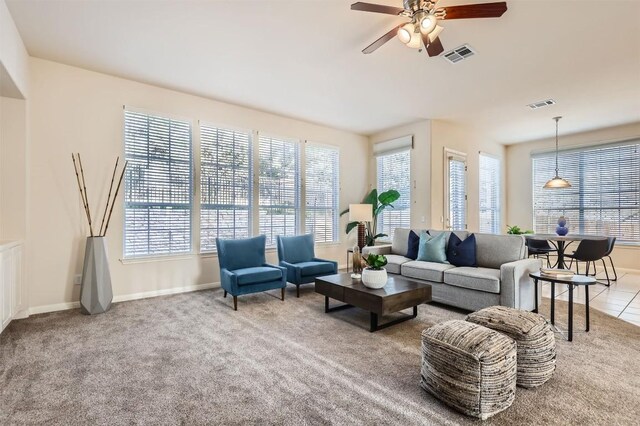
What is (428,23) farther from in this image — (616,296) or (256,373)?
(616,296)

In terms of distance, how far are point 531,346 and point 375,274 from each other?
1.51m

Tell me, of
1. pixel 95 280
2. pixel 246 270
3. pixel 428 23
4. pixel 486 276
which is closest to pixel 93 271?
pixel 95 280

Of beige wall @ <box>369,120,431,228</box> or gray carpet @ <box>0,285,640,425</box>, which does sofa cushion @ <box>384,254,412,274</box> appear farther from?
beige wall @ <box>369,120,431,228</box>

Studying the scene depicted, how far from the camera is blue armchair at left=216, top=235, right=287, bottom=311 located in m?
3.95

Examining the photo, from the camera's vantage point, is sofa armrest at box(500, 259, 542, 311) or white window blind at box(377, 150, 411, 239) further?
white window blind at box(377, 150, 411, 239)

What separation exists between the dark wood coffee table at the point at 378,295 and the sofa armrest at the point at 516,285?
32.4 inches

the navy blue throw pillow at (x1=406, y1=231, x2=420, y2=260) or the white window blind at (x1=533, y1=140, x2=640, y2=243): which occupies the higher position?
the white window blind at (x1=533, y1=140, x2=640, y2=243)

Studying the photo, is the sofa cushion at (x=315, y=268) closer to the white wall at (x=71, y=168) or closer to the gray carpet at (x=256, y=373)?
the gray carpet at (x=256, y=373)

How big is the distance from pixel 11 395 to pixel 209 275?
298cm

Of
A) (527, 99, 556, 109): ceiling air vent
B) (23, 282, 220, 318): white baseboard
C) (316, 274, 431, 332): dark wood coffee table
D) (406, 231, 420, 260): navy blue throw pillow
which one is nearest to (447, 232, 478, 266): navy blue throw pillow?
(406, 231, 420, 260): navy blue throw pillow

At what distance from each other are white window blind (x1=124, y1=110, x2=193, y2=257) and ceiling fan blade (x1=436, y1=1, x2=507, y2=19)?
3894 mm

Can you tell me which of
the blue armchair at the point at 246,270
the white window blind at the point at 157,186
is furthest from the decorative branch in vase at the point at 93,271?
the blue armchair at the point at 246,270

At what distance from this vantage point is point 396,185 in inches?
262

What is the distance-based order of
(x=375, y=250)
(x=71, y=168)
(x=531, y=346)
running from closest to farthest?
(x=531, y=346), (x=71, y=168), (x=375, y=250)
